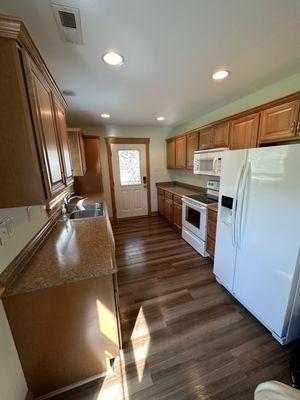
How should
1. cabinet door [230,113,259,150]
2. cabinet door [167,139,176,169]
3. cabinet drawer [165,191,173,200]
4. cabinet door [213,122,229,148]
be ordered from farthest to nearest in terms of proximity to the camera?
cabinet door [167,139,176,169] → cabinet drawer [165,191,173,200] → cabinet door [213,122,229,148] → cabinet door [230,113,259,150]

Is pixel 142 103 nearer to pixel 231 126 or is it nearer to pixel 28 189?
pixel 231 126

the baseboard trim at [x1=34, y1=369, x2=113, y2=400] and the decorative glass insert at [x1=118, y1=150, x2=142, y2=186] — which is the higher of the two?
the decorative glass insert at [x1=118, y1=150, x2=142, y2=186]

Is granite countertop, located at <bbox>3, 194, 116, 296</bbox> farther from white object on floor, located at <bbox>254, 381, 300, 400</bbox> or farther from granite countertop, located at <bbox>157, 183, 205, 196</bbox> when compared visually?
granite countertop, located at <bbox>157, 183, 205, 196</bbox>

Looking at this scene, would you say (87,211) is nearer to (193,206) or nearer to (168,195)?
(193,206)

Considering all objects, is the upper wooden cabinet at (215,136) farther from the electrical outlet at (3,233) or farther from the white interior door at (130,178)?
the electrical outlet at (3,233)

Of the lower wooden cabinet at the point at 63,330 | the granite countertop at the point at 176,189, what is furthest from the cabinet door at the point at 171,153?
the lower wooden cabinet at the point at 63,330

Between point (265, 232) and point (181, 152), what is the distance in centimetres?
272

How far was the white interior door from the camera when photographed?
4473mm

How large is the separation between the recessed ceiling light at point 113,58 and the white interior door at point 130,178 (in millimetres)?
2885

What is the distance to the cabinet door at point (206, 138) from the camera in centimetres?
280

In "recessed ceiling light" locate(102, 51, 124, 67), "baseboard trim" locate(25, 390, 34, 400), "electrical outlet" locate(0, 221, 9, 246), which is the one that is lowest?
"baseboard trim" locate(25, 390, 34, 400)

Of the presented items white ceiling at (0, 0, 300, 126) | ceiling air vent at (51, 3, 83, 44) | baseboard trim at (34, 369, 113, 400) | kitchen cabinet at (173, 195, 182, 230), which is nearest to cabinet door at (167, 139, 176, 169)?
kitchen cabinet at (173, 195, 182, 230)

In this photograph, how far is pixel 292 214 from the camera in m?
1.31

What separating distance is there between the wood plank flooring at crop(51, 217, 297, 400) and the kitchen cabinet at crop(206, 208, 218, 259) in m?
0.30
